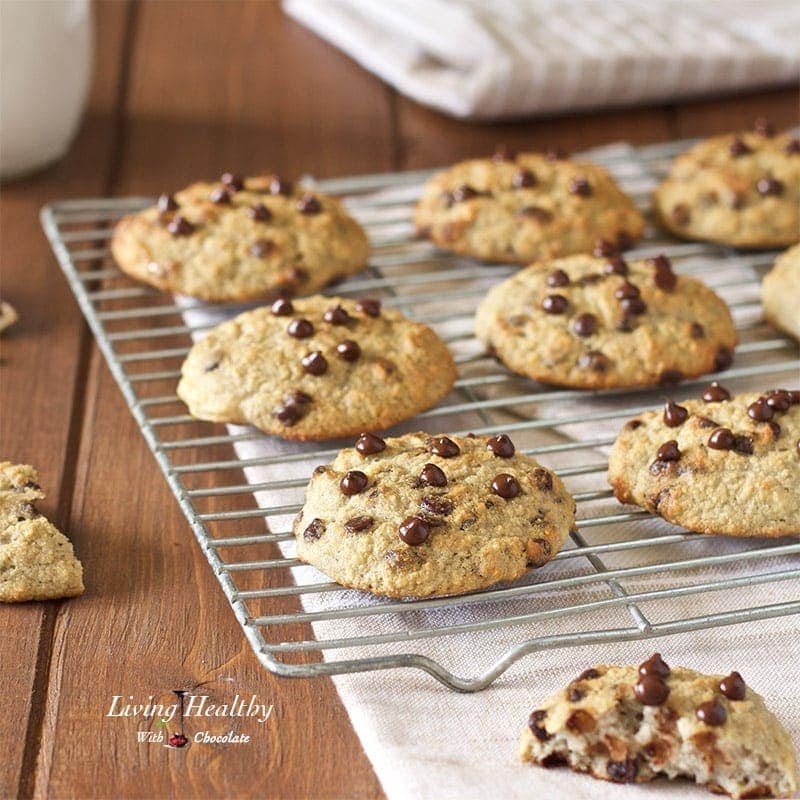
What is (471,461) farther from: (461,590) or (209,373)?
(209,373)

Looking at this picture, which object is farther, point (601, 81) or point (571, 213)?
point (601, 81)

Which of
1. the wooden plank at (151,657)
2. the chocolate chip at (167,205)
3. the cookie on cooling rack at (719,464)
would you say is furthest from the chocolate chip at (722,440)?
the chocolate chip at (167,205)

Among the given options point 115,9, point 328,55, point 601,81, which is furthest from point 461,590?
point 115,9

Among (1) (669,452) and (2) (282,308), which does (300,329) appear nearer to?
(2) (282,308)

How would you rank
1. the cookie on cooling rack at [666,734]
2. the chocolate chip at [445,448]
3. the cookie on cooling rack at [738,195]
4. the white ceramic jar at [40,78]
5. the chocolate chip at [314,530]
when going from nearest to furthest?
the cookie on cooling rack at [666,734]
the chocolate chip at [314,530]
the chocolate chip at [445,448]
the cookie on cooling rack at [738,195]
the white ceramic jar at [40,78]

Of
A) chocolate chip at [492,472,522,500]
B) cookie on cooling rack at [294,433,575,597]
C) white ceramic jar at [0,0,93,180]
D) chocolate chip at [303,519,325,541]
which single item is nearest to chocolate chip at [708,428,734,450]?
cookie on cooling rack at [294,433,575,597]

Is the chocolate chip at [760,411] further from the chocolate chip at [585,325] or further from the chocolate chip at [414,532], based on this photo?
the chocolate chip at [414,532]

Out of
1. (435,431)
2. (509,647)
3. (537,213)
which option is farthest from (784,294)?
(509,647)
